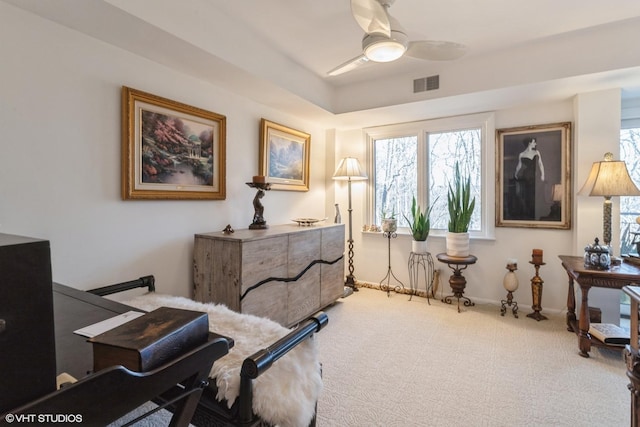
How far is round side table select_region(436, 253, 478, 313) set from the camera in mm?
3398

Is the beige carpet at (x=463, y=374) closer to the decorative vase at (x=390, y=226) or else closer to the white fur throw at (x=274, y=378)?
the white fur throw at (x=274, y=378)

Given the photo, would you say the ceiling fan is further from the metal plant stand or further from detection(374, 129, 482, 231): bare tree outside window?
the metal plant stand

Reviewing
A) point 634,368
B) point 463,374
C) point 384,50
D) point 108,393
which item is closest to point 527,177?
point 463,374

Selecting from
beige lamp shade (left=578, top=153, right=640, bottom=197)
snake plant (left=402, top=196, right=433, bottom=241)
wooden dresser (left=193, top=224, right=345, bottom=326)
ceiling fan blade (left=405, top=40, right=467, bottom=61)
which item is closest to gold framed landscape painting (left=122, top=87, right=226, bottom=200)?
wooden dresser (left=193, top=224, right=345, bottom=326)

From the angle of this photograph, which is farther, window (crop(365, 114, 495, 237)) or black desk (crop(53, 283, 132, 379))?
window (crop(365, 114, 495, 237))

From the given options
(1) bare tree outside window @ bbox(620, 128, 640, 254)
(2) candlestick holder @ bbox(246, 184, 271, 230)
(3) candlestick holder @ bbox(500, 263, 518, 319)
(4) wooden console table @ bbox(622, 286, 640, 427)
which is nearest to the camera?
(4) wooden console table @ bbox(622, 286, 640, 427)

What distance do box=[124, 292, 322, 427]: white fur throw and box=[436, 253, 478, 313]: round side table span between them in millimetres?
2489

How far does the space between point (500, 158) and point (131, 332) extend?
3.97 metres

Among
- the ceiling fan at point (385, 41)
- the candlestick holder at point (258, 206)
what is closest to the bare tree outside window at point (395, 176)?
the candlestick holder at point (258, 206)

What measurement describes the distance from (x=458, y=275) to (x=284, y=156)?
2474 millimetres

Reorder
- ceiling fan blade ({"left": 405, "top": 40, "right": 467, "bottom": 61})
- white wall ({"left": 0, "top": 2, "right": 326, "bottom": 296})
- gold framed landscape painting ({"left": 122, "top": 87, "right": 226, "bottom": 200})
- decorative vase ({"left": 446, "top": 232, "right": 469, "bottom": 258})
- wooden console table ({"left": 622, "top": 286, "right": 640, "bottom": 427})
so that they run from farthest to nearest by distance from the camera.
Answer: decorative vase ({"left": 446, "top": 232, "right": 469, "bottom": 258}) → gold framed landscape painting ({"left": 122, "top": 87, "right": 226, "bottom": 200}) → ceiling fan blade ({"left": 405, "top": 40, "right": 467, "bottom": 61}) → white wall ({"left": 0, "top": 2, "right": 326, "bottom": 296}) → wooden console table ({"left": 622, "top": 286, "right": 640, "bottom": 427})

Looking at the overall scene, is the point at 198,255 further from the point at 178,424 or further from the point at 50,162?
the point at 178,424

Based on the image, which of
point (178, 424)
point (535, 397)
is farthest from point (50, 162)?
point (535, 397)

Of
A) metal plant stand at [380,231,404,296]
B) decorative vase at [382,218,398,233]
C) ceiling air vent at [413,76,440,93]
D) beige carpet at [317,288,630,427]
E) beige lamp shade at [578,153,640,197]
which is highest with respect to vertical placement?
ceiling air vent at [413,76,440,93]
